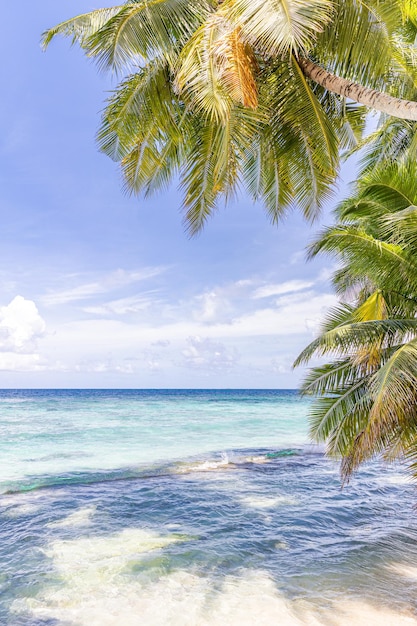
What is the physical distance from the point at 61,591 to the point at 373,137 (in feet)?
27.8

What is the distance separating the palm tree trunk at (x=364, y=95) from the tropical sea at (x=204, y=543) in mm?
3416

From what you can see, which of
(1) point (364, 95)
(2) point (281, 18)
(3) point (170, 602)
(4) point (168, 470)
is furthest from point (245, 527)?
(2) point (281, 18)

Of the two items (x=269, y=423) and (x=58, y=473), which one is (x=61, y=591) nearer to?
(x=58, y=473)

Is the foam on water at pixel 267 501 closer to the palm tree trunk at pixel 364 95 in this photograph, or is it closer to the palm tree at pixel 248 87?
the palm tree at pixel 248 87

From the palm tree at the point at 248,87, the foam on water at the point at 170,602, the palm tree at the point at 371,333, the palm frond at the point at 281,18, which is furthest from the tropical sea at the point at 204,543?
the palm frond at the point at 281,18

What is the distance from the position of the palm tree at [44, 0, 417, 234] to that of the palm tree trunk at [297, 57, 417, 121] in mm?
12

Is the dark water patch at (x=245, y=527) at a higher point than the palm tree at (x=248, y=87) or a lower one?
lower

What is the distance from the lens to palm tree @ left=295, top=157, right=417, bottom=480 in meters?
4.77

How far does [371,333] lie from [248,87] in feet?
9.46

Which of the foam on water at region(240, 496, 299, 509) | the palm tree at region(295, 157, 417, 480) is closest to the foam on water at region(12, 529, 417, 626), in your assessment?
the palm tree at region(295, 157, 417, 480)

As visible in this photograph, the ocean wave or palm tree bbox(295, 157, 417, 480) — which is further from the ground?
palm tree bbox(295, 157, 417, 480)

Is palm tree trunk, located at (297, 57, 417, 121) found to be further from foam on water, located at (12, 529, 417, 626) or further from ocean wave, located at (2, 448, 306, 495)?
ocean wave, located at (2, 448, 306, 495)

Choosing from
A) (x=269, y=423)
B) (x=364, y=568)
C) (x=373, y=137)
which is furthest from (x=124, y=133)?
(x=269, y=423)

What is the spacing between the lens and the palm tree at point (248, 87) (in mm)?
4367
